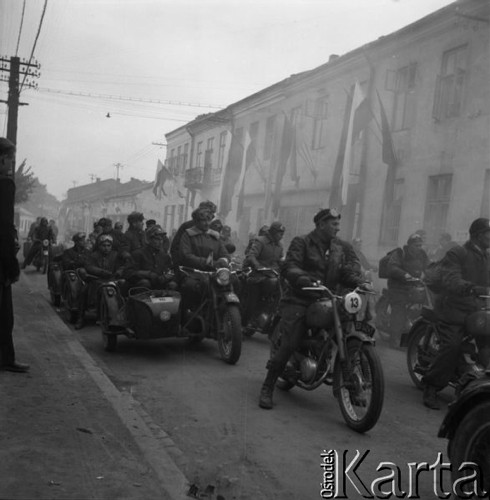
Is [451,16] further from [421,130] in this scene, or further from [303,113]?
[303,113]

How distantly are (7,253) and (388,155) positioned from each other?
12556 millimetres

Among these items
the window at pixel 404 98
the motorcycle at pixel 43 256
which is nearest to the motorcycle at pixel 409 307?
the window at pixel 404 98

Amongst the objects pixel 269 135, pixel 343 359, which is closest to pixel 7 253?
pixel 343 359

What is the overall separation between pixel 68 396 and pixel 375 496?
8.15 ft

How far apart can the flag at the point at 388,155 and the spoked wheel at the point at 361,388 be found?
459 inches

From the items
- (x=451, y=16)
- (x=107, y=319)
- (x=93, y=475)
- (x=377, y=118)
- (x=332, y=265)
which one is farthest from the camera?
(x=377, y=118)

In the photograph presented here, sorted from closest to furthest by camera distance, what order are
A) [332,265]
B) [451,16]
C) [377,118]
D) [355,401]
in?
[355,401], [332,265], [451,16], [377,118]

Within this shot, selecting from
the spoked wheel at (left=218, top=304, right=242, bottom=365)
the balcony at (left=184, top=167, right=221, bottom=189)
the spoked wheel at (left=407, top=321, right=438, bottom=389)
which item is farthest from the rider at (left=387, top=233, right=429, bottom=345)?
the balcony at (left=184, top=167, right=221, bottom=189)

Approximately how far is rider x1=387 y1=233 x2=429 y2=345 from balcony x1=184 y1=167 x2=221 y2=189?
23.8 metres

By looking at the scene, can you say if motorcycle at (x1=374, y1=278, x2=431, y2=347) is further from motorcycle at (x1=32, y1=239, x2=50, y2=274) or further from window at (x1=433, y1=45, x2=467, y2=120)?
motorcycle at (x1=32, y1=239, x2=50, y2=274)

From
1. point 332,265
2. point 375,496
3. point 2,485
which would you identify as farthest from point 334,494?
point 332,265

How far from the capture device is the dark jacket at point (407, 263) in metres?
8.38

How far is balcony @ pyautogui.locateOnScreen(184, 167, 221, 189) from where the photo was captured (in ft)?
106

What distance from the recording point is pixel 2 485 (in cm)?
287
